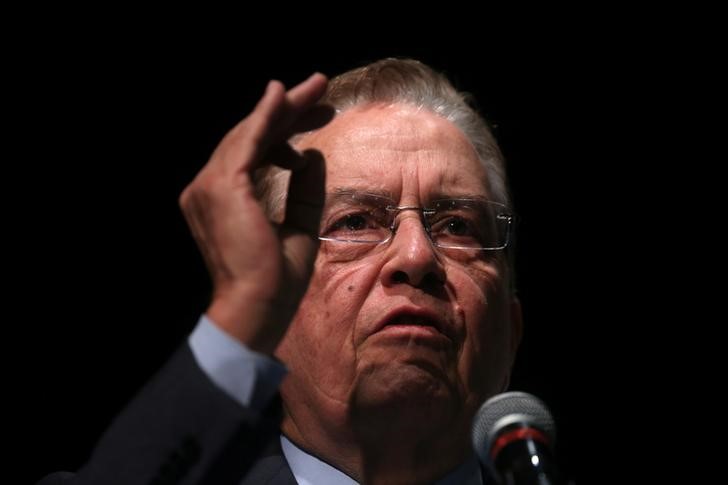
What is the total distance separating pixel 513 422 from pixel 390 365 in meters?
0.70

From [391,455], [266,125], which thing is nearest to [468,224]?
[391,455]

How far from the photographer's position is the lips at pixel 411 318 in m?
2.17

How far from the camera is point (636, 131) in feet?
11.4

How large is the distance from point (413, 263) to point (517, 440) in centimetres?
82

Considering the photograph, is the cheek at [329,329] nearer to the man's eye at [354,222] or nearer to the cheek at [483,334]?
the man's eye at [354,222]

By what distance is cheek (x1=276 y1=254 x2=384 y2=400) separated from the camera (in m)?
2.21

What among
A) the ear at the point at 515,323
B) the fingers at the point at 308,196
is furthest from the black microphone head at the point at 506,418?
the ear at the point at 515,323

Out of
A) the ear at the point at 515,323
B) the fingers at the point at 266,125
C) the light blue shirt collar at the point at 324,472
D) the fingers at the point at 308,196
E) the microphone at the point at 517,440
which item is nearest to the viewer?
the microphone at the point at 517,440

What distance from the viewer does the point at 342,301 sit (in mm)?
2240

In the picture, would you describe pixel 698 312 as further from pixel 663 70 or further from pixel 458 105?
pixel 458 105

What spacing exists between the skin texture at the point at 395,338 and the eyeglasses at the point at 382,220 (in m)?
0.02

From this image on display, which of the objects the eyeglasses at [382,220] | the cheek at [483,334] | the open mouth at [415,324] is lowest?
the cheek at [483,334]

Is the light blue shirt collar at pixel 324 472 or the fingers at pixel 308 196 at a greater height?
the fingers at pixel 308 196

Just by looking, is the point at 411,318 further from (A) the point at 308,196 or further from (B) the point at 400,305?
(A) the point at 308,196
